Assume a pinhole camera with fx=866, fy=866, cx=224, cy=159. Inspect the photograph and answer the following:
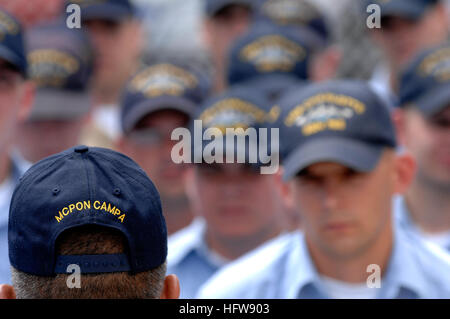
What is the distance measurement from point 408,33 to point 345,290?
2.68 meters

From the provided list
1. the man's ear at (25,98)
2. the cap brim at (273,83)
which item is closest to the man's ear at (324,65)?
the cap brim at (273,83)

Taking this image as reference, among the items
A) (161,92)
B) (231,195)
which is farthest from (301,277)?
(161,92)

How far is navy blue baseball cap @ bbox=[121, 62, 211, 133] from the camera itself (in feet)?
15.7

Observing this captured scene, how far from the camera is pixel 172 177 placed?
4.56 m

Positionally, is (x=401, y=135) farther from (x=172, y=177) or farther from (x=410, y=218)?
(x=172, y=177)

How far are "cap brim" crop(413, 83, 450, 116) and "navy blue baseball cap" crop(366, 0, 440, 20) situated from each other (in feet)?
4.46

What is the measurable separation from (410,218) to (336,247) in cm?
127

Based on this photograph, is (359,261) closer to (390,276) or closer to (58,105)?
(390,276)

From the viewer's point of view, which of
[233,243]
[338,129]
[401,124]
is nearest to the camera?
[338,129]

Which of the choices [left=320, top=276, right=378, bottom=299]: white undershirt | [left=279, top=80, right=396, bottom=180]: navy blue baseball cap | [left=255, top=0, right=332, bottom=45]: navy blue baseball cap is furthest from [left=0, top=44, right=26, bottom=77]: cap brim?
[left=255, top=0, right=332, bottom=45]: navy blue baseball cap

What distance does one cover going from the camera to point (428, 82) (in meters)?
4.30

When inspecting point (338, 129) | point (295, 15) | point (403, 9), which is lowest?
point (338, 129)

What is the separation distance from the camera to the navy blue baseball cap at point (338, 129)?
3.27 metres

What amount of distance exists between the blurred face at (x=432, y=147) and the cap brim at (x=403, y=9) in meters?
1.38
